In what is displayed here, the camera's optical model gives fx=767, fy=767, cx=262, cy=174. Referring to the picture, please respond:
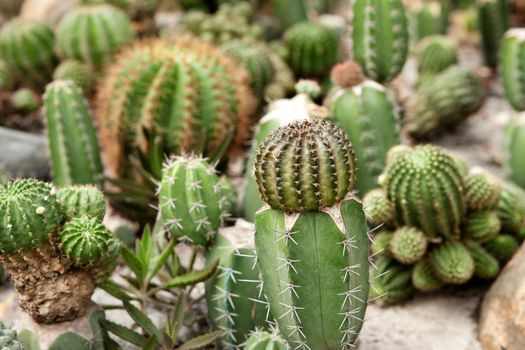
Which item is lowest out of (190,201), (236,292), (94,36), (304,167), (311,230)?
(236,292)

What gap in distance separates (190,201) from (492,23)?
3.21m

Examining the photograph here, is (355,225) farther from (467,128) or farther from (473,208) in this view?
(467,128)

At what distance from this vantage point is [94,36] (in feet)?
14.9

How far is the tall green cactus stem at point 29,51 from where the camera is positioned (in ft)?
15.3

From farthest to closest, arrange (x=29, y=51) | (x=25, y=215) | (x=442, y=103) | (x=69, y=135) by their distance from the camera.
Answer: (x=29, y=51)
(x=442, y=103)
(x=69, y=135)
(x=25, y=215)

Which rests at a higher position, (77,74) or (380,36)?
(380,36)

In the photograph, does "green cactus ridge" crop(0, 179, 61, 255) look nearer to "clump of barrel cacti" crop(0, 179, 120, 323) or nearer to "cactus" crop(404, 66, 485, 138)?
"clump of barrel cacti" crop(0, 179, 120, 323)

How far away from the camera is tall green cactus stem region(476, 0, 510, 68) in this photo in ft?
16.7

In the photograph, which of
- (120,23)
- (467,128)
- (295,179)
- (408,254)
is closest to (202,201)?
(295,179)

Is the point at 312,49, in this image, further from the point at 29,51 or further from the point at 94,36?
the point at 29,51

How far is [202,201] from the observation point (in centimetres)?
269

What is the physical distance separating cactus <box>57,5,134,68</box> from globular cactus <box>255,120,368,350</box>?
2.61 m

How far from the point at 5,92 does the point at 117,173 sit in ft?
4.42

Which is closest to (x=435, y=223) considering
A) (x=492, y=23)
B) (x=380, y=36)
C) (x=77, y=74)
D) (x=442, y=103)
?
(x=380, y=36)
